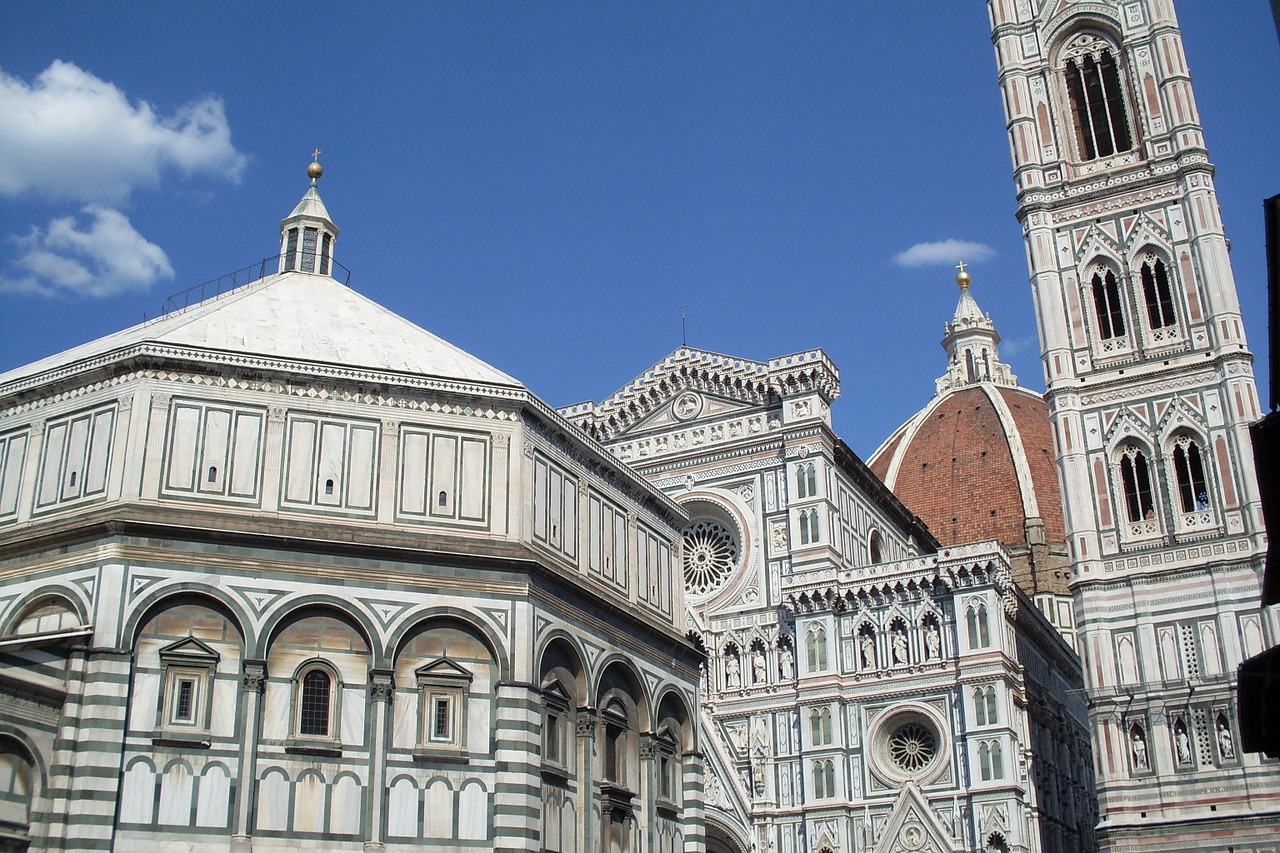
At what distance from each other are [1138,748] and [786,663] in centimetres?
1199

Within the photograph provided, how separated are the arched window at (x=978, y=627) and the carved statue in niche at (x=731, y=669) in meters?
8.27

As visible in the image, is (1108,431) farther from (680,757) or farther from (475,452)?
A: (475,452)

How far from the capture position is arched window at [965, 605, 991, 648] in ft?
141

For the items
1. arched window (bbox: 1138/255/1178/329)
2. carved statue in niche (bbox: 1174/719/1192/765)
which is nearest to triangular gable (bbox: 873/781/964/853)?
carved statue in niche (bbox: 1174/719/1192/765)

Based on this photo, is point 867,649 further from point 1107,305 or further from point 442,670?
point 442,670

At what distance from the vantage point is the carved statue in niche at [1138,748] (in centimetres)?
3875

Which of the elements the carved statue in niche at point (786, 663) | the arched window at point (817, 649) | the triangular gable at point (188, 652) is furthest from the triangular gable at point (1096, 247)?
the triangular gable at point (188, 652)

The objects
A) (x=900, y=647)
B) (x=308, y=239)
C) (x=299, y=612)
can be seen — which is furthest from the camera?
(x=900, y=647)

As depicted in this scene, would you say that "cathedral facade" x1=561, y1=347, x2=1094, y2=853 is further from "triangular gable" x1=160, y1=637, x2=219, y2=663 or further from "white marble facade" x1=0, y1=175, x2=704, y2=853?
"triangular gable" x1=160, y1=637, x2=219, y2=663

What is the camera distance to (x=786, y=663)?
4638 centimetres

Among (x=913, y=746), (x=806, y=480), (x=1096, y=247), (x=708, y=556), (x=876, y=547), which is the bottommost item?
(x=913, y=746)

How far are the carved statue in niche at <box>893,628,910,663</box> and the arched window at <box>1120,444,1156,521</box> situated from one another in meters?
8.16

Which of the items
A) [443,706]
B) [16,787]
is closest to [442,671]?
[443,706]

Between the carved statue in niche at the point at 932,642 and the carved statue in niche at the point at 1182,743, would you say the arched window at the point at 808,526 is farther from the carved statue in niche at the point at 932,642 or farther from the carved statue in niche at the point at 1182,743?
the carved statue in niche at the point at 1182,743
